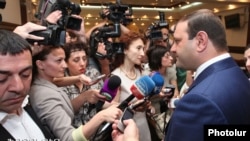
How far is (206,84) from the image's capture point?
124 cm

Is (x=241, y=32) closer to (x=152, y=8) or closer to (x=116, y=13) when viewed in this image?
(x=152, y=8)

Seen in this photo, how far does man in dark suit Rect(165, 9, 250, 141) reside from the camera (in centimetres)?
118

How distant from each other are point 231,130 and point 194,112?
147 millimetres

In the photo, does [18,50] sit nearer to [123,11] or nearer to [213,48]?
[213,48]

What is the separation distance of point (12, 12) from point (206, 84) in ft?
13.0

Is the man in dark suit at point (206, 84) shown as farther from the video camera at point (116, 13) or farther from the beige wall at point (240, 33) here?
the beige wall at point (240, 33)

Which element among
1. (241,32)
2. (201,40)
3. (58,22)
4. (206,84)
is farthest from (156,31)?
(241,32)

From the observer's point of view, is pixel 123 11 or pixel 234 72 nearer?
pixel 234 72

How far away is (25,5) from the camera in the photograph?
5.12 m

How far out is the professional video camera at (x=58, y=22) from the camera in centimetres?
143

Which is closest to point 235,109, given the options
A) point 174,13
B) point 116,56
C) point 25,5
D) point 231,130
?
point 231,130

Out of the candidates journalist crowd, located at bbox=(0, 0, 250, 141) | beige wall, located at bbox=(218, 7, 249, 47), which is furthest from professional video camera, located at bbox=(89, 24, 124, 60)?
beige wall, located at bbox=(218, 7, 249, 47)

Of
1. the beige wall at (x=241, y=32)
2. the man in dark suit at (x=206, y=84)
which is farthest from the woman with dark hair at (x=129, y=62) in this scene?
the beige wall at (x=241, y=32)

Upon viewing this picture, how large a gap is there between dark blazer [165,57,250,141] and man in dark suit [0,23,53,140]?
0.56 metres
